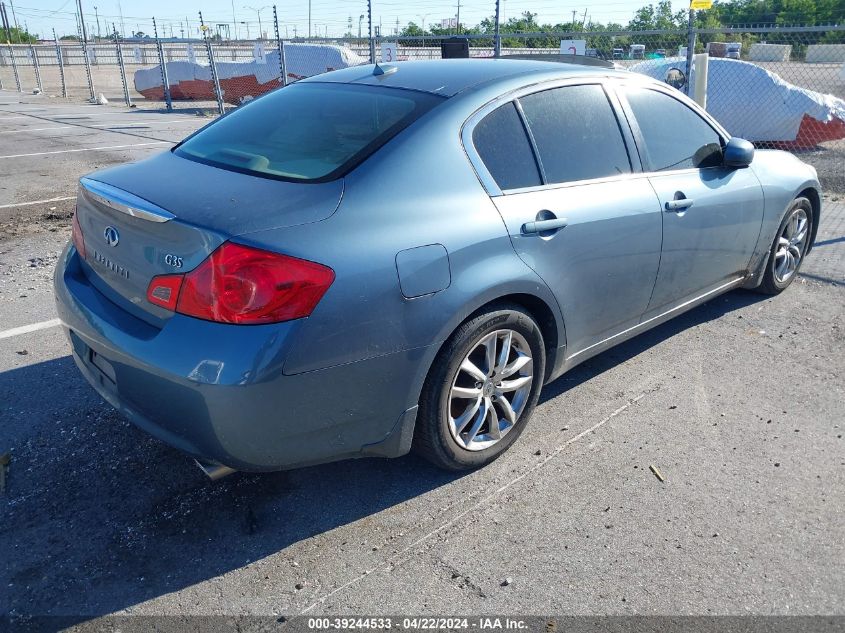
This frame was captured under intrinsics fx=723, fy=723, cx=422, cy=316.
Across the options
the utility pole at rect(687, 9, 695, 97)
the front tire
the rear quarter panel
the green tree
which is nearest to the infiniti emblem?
the rear quarter panel

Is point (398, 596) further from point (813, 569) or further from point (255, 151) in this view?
point (255, 151)

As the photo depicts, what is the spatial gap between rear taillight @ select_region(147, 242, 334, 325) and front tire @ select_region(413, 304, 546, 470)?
0.68 meters

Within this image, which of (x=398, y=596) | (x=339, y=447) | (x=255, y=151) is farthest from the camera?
(x=255, y=151)

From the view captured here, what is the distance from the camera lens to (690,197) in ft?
13.0

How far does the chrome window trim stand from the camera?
3020mm

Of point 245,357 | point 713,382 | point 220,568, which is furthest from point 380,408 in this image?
point 713,382

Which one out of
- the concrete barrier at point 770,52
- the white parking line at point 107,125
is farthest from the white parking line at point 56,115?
the concrete barrier at point 770,52

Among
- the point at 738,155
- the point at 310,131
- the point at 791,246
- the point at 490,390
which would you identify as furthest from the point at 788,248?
the point at 310,131

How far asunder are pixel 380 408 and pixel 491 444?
2.45ft

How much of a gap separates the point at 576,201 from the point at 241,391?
1808 mm

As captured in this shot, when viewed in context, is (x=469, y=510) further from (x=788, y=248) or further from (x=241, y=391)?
(x=788, y=248)

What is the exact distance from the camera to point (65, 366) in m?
4.07

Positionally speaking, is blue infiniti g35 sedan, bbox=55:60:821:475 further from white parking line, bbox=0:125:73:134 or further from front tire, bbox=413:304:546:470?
white parking line, bbox=0:125:73:134

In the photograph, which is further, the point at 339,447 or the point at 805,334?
the point at 805,334
